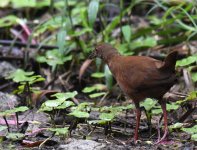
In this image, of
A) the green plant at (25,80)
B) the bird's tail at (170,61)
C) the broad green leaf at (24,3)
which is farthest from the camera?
the broad green leaf at (24,3)

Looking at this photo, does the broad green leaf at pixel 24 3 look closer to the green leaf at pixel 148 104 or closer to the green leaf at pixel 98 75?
the green leaf at pixel 98 75

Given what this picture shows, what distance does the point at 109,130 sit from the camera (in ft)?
13.1

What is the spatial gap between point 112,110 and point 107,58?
0.51 m

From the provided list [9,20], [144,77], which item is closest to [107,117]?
[144,77]

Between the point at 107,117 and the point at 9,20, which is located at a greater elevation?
the point at 9,20

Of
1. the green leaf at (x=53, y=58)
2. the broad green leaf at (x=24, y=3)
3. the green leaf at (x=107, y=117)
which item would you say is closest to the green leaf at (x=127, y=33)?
the green leaf at (x=53, y=58)

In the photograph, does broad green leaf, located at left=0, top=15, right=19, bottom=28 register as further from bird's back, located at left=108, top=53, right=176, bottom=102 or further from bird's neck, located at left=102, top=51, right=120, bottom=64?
bird's back, located at left=108, top=53, right=176, bottom=102

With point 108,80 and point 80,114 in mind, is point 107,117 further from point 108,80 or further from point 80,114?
point 108,80

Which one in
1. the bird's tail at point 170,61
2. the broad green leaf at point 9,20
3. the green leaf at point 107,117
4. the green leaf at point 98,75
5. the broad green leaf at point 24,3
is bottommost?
the green leaf at point 107,117

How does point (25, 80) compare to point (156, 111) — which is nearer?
point (156, 111)

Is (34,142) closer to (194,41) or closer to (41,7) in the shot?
(194,41)

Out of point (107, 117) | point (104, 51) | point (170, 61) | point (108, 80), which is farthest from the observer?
point (108, 80)

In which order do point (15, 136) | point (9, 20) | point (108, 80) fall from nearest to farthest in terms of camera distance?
point (15, 136)
point (108, 80)
point (9, 20)

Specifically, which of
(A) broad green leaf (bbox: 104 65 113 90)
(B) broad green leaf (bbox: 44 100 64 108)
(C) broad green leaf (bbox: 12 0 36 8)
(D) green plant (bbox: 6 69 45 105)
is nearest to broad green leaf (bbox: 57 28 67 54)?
(A) broad green leaf (bbox: 104 65 113 90)
